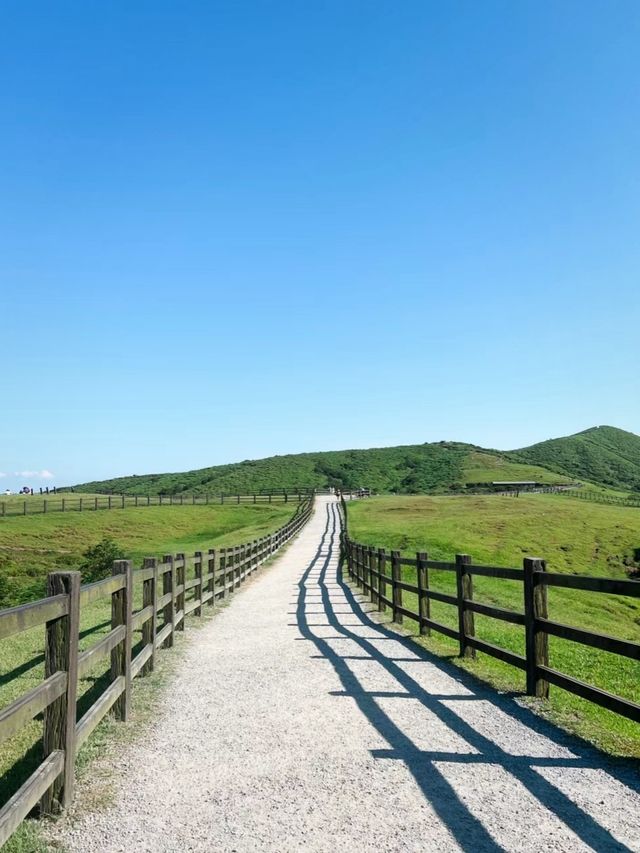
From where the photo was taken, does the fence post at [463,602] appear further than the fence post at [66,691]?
Yes

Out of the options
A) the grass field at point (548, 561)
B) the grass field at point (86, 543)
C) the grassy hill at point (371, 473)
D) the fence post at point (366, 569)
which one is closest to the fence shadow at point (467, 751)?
the grass field at point (548, 561)

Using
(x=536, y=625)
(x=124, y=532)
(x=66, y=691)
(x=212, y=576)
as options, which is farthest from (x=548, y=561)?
(x=66, y=691)

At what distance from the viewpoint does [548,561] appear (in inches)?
1443

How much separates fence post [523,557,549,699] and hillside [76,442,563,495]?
104 metres

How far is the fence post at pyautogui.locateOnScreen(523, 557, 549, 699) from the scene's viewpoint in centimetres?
741

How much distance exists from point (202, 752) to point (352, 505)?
6130cm

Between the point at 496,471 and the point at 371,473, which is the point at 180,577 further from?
the point at 371,473

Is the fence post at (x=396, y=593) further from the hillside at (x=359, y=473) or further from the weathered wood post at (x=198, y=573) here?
the hillside at (x=359, y=473)

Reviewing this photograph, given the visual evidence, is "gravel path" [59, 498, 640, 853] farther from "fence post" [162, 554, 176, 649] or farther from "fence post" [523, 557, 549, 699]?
"fence post" [162, 554, 176, 649]

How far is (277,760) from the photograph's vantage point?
18.4ft

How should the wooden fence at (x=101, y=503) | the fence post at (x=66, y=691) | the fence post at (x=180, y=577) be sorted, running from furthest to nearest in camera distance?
the wooden fence at (x=101, y=503)
the fence post at (x=180, y=577)
the fence post at (x=66, y=691)

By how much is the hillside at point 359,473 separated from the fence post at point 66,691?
10749 cm

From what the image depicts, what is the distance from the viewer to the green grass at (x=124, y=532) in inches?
1543

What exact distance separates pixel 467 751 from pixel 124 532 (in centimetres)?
4965
